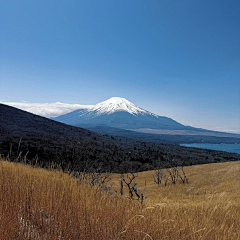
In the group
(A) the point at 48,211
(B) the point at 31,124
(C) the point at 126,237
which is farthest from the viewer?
(B) the point at 31,124

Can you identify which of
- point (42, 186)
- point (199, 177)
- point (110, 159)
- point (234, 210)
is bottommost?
point (110, 159)

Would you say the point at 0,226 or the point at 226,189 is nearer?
the point at 0,226

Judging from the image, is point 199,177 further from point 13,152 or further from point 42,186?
point 13,152

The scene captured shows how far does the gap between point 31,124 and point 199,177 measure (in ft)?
89.5

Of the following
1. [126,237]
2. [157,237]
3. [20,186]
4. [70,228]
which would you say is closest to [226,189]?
[157,237]

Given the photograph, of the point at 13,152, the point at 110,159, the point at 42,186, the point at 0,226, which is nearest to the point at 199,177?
the point at 42,186

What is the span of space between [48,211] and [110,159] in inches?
643

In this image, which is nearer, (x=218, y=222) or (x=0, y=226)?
(x=0, y=226)

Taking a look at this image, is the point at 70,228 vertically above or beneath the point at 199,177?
above

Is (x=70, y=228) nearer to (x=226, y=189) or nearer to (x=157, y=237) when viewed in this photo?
(x=157, y=237)

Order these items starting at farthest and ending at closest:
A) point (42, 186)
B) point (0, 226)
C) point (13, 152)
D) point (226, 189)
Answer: point (13, 152) → point (226, 189) → point (42, 186) → point (0, 226)

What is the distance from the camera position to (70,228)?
1.81 metres

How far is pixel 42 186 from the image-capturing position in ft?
9.50

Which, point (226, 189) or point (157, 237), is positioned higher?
point (157, 237)
